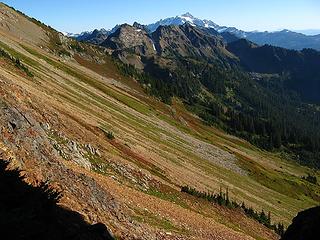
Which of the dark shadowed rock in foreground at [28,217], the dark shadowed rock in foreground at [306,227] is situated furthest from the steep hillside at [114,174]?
the dark shadowed rock in foreground at [306,227]

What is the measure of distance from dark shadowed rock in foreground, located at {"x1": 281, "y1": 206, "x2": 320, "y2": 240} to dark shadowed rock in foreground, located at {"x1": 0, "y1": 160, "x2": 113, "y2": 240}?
8327 millimetres

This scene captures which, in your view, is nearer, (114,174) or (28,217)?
(28,217)

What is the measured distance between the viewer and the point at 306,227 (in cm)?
1853

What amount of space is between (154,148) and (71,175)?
139ft

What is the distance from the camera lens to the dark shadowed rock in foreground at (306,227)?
1788cm

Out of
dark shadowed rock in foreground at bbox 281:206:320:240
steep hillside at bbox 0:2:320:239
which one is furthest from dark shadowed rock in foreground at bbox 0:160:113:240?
dark shadowed rock in foreground at bbox 281:206:320:240

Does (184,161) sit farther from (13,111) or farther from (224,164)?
(13,111)

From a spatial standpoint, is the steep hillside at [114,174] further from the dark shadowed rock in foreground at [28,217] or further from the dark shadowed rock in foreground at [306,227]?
the dark shadowed rock in foreground at [306,227]

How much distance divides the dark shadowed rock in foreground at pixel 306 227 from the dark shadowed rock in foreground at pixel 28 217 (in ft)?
27.3

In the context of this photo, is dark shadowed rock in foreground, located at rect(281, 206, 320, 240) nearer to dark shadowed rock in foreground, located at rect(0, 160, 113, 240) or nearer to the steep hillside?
dark shadowed rock in foreground, located at rect(0, 160, 113, 240)

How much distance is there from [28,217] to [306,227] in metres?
12.0

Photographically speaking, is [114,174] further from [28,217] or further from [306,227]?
Result: [28,217]

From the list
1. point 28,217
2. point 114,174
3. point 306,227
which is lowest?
point 114,174

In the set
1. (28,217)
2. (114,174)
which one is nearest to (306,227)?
(28,217)
